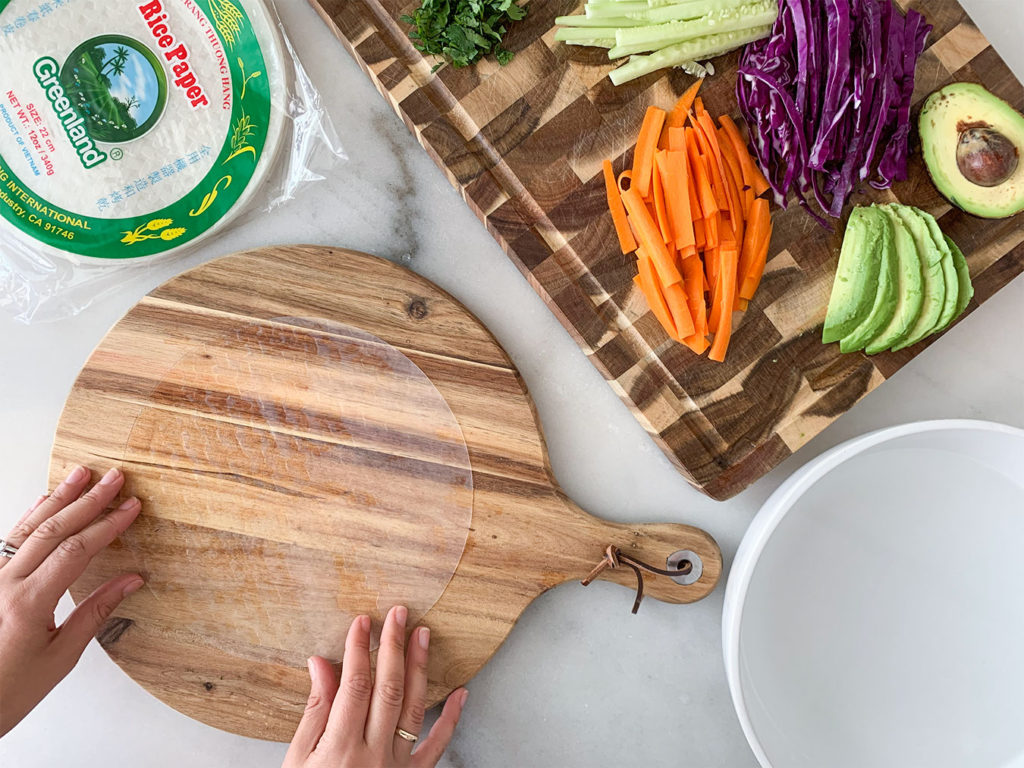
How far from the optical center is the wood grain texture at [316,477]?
162 centimetres

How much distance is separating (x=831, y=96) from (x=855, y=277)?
1.19 ft

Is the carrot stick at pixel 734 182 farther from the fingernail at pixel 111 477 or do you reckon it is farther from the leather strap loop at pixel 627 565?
the fingernail at pixel 111 477

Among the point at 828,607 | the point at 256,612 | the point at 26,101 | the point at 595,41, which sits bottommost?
the point at 828,607

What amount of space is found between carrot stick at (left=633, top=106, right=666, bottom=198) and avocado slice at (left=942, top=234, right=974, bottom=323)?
2.02 feet

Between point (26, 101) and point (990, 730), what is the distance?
2.43 meters

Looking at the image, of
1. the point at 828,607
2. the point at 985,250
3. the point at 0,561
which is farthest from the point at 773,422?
the point at 0,561

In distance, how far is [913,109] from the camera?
5.24 ft

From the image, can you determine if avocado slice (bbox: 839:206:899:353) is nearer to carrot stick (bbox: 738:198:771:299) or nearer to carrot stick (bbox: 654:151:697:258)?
carrot stick (bbox: 738:198:771:299)

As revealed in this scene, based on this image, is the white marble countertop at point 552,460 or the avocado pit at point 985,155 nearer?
the avocado pit at point 985,155

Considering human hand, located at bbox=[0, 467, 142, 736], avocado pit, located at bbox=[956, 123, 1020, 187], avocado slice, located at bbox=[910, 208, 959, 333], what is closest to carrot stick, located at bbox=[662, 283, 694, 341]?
avocado slice, located at bbox=[910, 208, 959, 333]

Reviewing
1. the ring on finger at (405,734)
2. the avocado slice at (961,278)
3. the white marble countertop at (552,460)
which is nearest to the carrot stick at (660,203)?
the white marble countertop at (552,460)

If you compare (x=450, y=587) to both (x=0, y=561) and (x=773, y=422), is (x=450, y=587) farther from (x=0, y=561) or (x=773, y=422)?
(x=0, y=561)

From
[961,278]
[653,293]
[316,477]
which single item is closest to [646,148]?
[653,293]

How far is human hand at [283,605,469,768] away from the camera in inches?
59.6
